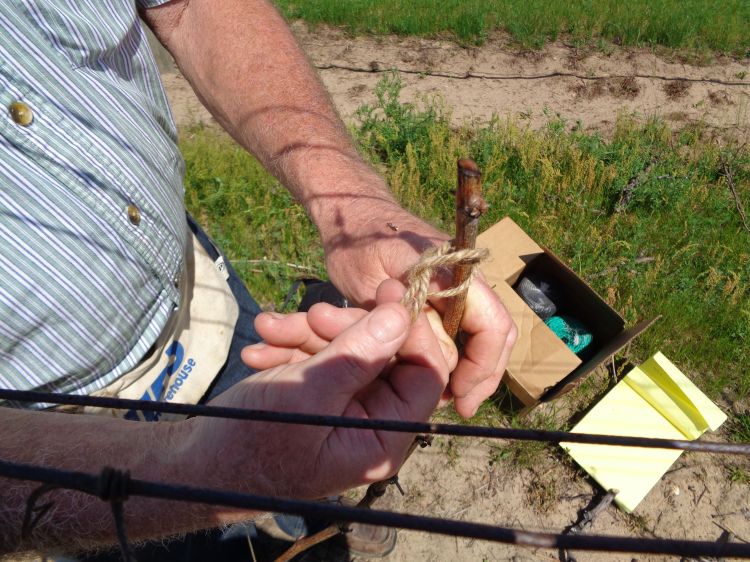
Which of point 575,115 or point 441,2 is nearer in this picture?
point 575,115

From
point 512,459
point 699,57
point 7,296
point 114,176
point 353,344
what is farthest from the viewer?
point 699,57

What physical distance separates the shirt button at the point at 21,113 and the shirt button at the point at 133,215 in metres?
0.28

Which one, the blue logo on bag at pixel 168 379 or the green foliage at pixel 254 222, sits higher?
the blue logo on bag at pixel 168 379

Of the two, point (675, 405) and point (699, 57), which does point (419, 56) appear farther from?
point (675, 405)

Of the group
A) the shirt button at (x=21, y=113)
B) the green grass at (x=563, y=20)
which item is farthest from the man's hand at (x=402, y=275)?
the green grass at (x=563, y=20)

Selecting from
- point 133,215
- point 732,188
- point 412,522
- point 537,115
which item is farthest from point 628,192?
point 412,522

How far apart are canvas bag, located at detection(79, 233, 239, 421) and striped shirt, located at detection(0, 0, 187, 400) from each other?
0.34ft

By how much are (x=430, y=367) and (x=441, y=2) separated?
611cm

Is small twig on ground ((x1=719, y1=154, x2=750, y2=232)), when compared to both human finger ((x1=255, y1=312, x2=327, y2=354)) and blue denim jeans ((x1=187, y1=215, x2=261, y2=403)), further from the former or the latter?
human finger ((x1=255, y1=312, x2=327, y2=354))

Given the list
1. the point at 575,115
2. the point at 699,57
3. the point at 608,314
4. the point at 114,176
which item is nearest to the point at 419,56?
the point at 575,115

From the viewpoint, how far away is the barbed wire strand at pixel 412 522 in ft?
1.96

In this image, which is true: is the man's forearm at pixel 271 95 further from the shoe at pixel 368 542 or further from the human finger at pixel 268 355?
the shoe at pixel 368 542

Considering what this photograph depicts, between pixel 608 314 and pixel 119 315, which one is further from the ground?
pixel 119 315

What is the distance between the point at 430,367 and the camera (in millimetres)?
1163
